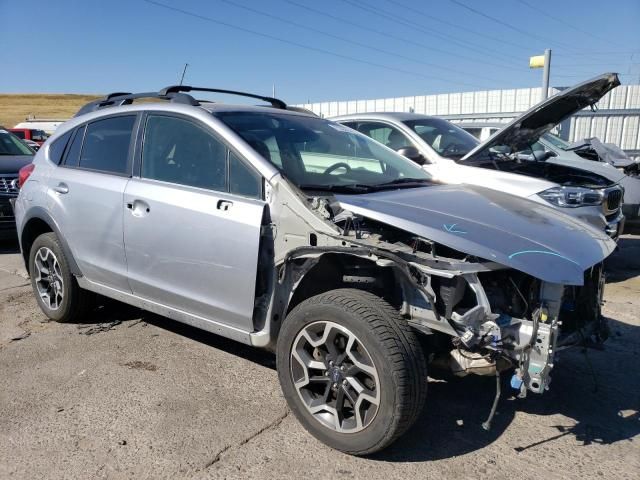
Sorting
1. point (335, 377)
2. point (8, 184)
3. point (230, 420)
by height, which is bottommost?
point (230, 420)

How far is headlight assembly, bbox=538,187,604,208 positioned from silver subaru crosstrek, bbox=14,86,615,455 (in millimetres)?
2035

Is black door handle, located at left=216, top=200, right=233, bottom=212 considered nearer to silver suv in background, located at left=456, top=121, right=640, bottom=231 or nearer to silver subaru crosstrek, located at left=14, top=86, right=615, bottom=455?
silver subaru crosstrek, located at left=14, top=86, right=615, bottom=455

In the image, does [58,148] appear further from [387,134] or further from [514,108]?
[514,108]

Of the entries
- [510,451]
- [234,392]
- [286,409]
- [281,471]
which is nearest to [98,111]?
[234,392]

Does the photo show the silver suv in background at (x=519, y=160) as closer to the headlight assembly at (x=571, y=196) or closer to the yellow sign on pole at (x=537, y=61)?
the headlight assembly at (x=571, y=196)

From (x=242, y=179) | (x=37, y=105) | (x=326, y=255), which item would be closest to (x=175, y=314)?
(x=242, y=179)

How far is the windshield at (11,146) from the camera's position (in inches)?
360

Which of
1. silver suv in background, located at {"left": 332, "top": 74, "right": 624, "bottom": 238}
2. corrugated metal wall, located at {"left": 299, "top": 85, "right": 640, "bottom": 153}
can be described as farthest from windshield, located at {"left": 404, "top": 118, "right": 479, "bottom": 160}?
corrugated metal wall, located at {"left": 299, "top": 85, "right": 640, "bottom": 153}

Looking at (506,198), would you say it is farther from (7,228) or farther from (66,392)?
(7,228)

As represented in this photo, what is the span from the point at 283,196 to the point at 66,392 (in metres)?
1.90

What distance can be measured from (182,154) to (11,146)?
7140 mm

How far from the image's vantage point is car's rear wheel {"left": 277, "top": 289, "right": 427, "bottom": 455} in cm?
256

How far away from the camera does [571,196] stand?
5.58 m

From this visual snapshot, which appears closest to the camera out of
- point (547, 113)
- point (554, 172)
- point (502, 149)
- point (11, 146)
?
point (547, 113)
